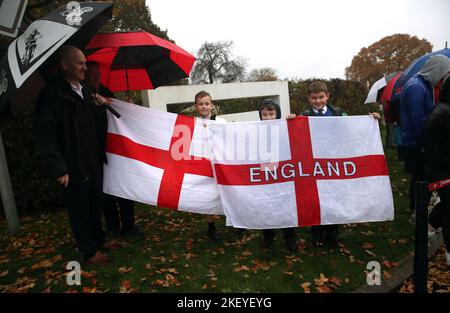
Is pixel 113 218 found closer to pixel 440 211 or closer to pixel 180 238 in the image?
pixel 180 238

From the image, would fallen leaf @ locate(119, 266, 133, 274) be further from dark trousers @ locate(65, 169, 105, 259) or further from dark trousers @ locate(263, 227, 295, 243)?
dark trousers @ locate(263, 227, 295, 243)

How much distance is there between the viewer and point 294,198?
350 centimetres

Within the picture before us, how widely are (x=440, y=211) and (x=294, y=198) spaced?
4.90 feet

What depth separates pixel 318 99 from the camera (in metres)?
3.64

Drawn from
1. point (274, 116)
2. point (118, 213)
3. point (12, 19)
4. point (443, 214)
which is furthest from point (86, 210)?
point (443, 214)

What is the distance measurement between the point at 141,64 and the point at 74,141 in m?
1.79

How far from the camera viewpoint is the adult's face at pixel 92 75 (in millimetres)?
3637

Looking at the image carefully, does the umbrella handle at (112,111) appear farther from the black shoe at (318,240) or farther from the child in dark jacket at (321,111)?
the black shoe at (318,240)

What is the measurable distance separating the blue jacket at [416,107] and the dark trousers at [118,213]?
11.8ft

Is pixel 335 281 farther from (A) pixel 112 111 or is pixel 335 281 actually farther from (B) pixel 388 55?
(B) pixel 388 55

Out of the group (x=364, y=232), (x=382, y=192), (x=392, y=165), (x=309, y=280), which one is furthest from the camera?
(x=392, y=165)

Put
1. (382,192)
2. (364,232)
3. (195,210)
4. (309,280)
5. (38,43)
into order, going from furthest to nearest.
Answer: (364,232), (195,210), (382,192), (309,280), (38,43)

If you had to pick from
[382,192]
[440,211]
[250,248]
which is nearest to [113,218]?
[250,248]

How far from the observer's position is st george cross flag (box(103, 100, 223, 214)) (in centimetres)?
370
